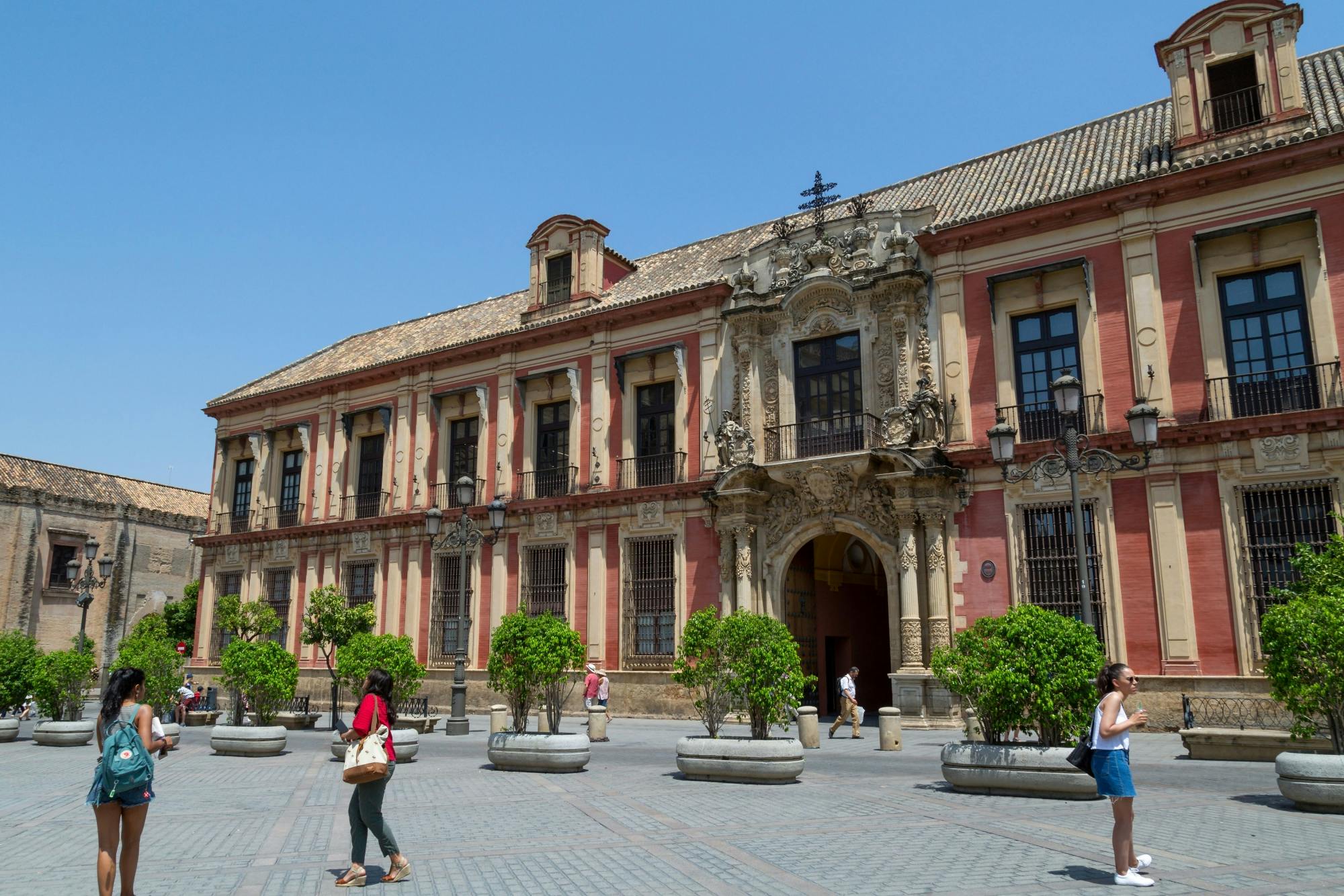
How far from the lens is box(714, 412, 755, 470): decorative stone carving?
22.1m

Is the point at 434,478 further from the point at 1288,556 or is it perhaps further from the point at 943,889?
the point at 943,889

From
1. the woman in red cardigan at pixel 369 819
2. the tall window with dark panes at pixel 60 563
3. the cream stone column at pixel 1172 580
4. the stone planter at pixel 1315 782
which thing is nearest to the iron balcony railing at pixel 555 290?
the cream stone column at pixel 1172 580

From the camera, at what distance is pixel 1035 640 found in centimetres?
1004

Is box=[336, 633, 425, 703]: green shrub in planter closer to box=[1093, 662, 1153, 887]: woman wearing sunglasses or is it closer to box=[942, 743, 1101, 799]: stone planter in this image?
box=[942, 743, 1101, 799]: stone planter

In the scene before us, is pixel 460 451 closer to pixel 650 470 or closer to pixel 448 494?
pixel 448 494

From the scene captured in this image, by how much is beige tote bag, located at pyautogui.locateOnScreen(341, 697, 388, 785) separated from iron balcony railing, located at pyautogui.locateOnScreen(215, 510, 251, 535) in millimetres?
28710

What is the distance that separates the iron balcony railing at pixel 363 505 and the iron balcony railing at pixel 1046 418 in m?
17.9

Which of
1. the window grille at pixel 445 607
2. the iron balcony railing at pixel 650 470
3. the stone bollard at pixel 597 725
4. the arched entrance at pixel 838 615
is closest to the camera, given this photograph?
the stone bollard at pixel 597 725

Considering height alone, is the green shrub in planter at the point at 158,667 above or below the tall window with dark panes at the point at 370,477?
below

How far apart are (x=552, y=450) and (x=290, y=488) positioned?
10.9m

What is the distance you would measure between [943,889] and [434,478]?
23597mm

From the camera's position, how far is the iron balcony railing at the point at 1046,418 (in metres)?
18.6

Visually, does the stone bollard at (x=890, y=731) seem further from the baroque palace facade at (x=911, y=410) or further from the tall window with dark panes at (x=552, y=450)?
the tall window with dark panes at (x=552, y=450)

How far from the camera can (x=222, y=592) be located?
32.5 metres
